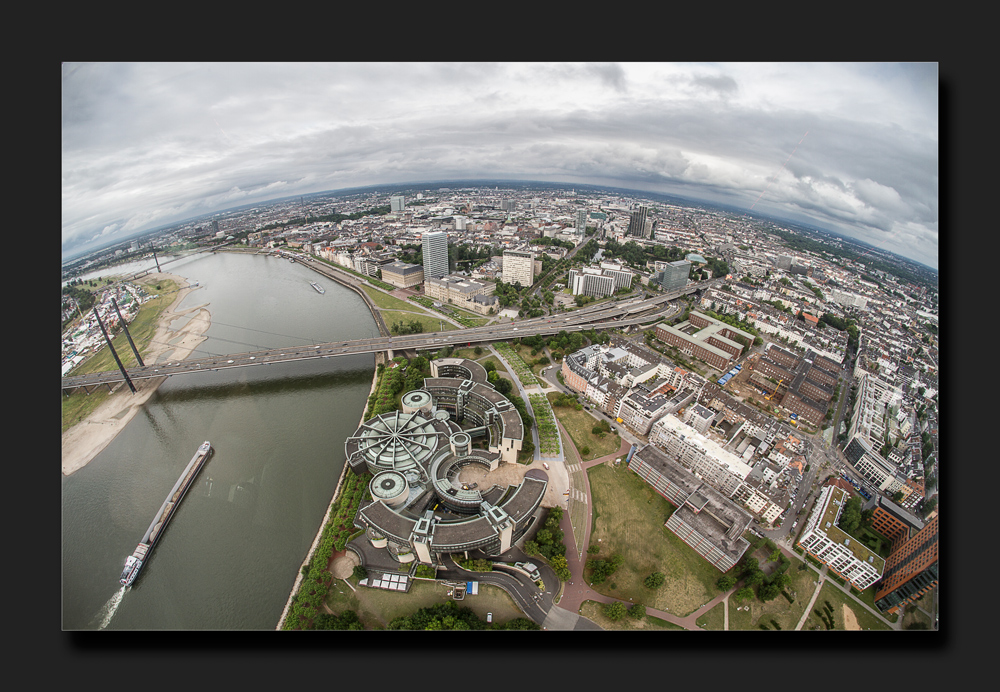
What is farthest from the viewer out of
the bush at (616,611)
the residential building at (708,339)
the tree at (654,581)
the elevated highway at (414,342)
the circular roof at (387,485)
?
the residential building at (708,339)

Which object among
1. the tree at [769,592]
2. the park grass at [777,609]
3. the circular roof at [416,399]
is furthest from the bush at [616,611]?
the circular roof at [416,399]

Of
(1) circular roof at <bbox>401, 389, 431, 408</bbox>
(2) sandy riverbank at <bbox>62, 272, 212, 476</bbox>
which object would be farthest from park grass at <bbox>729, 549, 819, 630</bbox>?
(2) sandy riverbank at <bbox>62, 272, 212, 476</bbox>

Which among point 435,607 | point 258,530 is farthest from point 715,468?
point 258,530

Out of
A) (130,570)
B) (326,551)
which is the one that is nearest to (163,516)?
(130,570)

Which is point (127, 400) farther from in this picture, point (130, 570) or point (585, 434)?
point (585, 434)

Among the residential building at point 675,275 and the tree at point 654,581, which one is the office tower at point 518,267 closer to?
the residential building at point 675,275

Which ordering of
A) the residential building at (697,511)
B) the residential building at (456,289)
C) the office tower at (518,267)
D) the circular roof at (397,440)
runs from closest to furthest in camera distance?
the residential building at (697,511), the circular roof at (397,440), the residential building at (456,289), the office tower at (518,267)

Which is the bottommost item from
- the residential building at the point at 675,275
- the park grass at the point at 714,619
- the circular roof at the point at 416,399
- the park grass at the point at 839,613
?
the park grass at the point at 714,619
